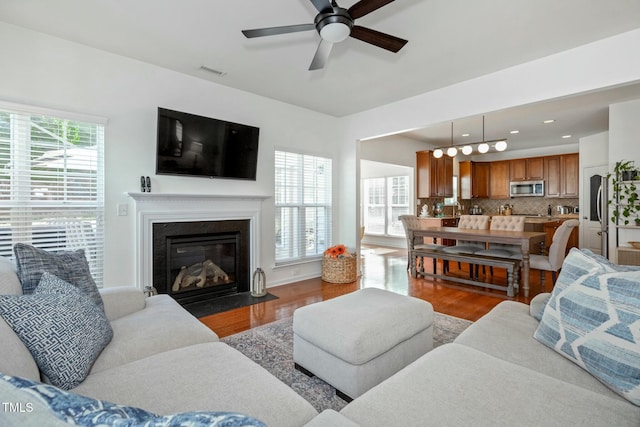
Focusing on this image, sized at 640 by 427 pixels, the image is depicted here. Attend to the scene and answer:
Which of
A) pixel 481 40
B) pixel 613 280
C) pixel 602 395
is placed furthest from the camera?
pixel 481 40

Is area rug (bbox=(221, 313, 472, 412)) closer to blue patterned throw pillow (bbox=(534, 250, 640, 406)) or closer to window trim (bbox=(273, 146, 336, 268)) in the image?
blue patterned throw pillow (bbox=(534, 250, 640, 406))

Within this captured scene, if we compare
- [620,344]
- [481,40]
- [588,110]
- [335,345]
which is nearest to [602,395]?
[620,344]

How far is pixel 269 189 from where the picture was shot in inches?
177

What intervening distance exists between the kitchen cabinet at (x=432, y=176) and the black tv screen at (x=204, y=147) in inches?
190

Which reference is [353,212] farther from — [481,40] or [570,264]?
[570,264]

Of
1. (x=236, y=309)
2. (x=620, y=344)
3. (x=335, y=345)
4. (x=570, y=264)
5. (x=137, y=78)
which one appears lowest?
(x=236, y=309)

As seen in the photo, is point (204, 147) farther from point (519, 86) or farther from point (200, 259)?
point (519, 86)

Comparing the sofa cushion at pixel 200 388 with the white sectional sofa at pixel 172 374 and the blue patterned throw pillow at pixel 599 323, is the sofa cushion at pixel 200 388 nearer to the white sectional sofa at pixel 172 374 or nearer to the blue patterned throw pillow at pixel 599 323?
the white sectional sofa at pixel 172 374

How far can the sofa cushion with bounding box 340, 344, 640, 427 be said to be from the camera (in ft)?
3.42

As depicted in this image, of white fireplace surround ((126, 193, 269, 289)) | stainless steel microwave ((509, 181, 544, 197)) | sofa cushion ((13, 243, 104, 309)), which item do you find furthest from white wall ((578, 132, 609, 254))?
sofa cushion ((13, 243, 104, 309))

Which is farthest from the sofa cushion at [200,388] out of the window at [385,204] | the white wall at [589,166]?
the white wall at [589,166]

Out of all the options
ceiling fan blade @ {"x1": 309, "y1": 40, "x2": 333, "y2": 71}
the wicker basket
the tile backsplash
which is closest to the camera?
ceiling fan blade @ {"x1": 309, "y1": 40, "x2": 333, "y2": 71}

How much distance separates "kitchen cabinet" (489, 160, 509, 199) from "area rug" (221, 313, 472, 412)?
6674 millimetres

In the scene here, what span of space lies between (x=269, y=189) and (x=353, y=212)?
156 cm
